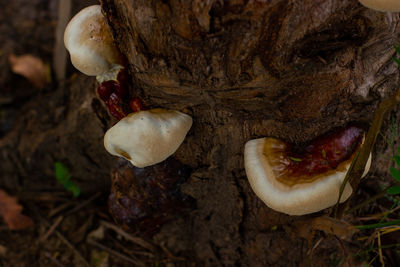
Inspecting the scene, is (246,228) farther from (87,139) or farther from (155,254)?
(87,139)

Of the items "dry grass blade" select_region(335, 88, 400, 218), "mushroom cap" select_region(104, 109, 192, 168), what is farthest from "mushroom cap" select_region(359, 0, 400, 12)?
"mushroom cap" select_region(104, 109, 192, 168)

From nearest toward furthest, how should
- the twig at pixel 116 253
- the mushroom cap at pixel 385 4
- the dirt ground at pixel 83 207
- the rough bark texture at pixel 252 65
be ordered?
the mushroom cap at pixel 385 4 < the rough bark texture at pixel 252 65 < the dirt ground at pixel 83 207 < the twig at pixel 116 253

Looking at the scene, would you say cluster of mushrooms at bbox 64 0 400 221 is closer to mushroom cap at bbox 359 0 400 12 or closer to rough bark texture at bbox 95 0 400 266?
rough bark texture at bbox 95 0 400 266

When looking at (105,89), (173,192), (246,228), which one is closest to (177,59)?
(105,89)

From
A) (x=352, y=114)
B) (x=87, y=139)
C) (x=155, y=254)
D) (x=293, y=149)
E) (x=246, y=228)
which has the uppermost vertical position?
(x=352, y=114)

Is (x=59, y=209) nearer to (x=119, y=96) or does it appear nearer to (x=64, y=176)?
(x=64, y=176)

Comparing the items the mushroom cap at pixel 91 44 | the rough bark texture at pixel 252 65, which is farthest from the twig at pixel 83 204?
the mushroom cap at pixel 91 44

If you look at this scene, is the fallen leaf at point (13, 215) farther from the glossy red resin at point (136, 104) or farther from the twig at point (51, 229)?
the glossy red resin at point (136, 104)
